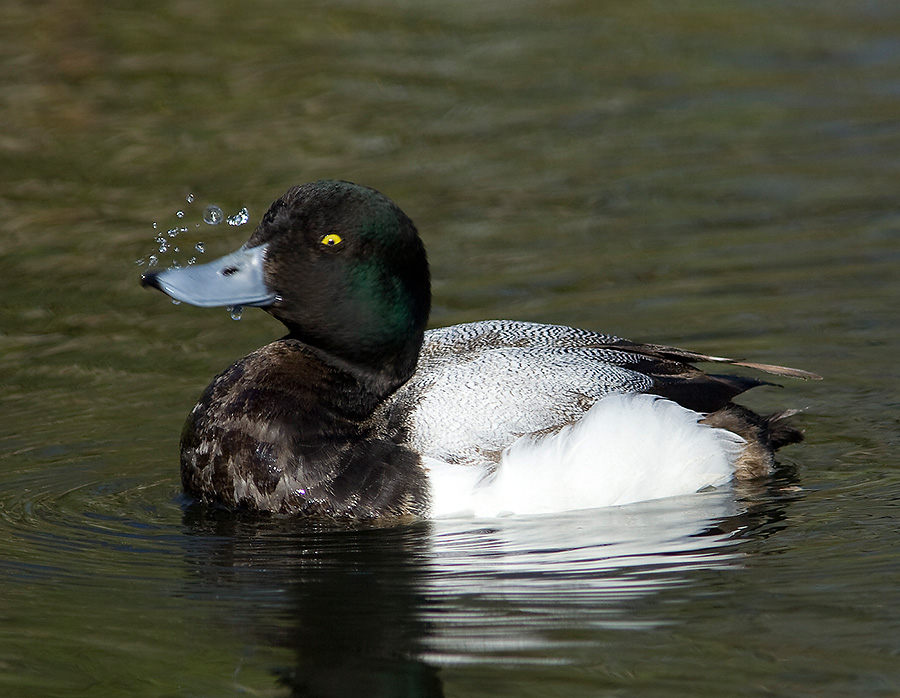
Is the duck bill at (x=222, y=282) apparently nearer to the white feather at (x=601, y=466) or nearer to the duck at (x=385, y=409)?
the duck at (x=385, y=409)

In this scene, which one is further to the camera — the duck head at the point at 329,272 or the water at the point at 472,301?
the duck head at the point at 329,272

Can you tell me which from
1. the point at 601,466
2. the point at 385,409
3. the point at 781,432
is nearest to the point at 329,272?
the point at 385,409

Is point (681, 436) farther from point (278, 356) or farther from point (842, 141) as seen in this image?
point (842, 141)

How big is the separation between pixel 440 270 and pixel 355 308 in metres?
3.05

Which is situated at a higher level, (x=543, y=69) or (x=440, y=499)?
(x=543, y=69)

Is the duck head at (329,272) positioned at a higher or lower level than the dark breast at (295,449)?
higher

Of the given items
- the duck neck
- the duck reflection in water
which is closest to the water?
the duck reflection in water

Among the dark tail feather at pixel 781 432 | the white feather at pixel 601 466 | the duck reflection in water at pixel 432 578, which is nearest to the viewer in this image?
the duck reflection in water at pixel 432 578

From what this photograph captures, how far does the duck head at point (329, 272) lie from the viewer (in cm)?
545

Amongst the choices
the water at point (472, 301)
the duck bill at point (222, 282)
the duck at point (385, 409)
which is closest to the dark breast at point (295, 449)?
the duck at point (385, 409)

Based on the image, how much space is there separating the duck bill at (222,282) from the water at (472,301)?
88 centimetres

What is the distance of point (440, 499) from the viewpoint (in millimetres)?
5414

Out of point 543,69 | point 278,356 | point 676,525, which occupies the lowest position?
point 676,525

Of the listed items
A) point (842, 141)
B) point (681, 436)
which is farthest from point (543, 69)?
point (681, 436)
